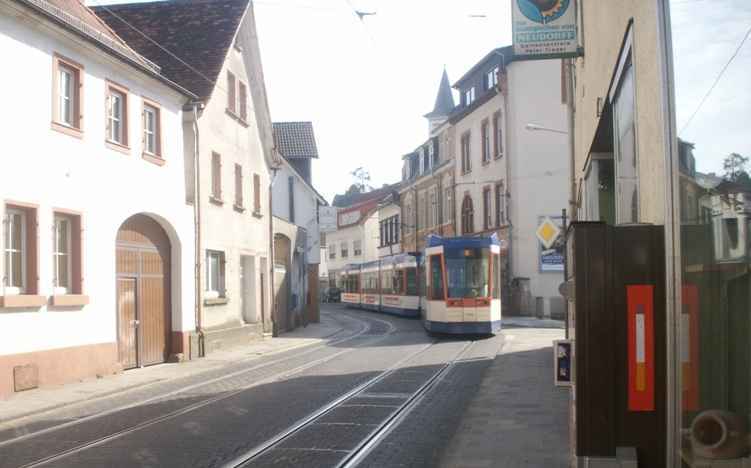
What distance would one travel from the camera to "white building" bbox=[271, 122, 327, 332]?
33.1 m

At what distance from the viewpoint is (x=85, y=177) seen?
16.2 meters

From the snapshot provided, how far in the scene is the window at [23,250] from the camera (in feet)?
46.4

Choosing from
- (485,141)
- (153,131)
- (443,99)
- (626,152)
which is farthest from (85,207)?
(443,99)

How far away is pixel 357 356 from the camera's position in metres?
20.3

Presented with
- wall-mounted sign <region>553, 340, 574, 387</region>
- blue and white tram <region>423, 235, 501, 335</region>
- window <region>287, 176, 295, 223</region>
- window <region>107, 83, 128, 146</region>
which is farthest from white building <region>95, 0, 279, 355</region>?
wall-mounted sign <region>553, 340, 574, 387</region>

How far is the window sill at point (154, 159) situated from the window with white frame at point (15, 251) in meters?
4.81

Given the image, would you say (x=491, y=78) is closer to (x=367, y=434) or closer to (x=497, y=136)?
(x=497, y=136)

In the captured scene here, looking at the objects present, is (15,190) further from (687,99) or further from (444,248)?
(444,248)

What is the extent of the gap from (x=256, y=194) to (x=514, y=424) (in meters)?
19.4

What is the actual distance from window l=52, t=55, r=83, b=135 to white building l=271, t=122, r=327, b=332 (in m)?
14.5

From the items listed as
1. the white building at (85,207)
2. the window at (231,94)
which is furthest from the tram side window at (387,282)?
the white building at (85,207)

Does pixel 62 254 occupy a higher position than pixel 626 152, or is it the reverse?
pixel 626 152

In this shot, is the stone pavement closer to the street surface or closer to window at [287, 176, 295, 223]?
the street surface

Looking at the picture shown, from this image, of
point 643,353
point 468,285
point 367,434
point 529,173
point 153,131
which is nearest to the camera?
point 643,353
